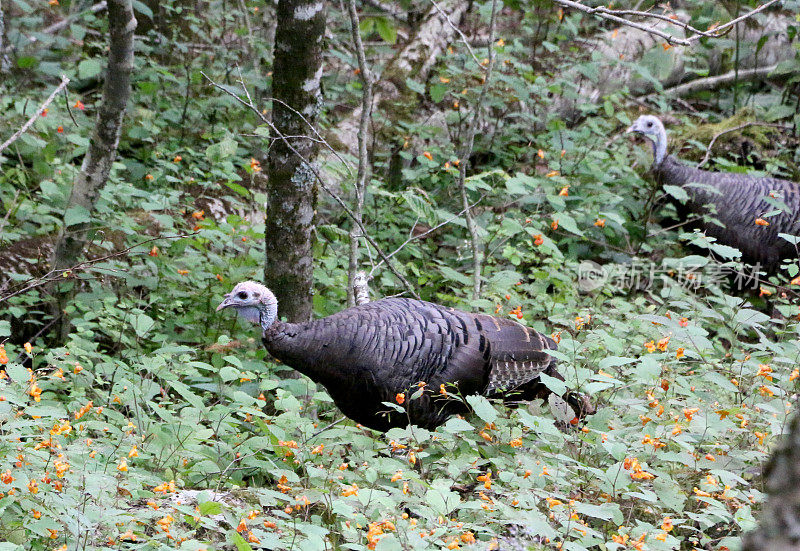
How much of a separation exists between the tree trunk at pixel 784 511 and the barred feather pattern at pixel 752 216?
6.09 metres

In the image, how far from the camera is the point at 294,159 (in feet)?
15.8

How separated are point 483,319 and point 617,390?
873 mm

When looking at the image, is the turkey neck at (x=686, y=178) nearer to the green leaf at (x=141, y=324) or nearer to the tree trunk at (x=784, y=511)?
the green leaf at (x=141, y=324)

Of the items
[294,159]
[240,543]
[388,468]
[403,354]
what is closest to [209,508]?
[240,543]

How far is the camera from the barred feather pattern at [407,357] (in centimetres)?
413

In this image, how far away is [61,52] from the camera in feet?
30.0

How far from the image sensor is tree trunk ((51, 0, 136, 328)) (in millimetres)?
4859

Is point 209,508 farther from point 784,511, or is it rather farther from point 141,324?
point 784,511

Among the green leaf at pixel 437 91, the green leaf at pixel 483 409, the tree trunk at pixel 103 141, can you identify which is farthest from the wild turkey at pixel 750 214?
the tree trunk at pixel 103 141

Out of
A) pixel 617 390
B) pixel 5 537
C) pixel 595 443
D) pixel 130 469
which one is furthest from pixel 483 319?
pixel 5 537

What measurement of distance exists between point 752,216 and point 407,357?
13.2ft

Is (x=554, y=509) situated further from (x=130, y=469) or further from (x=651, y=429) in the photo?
(x=130, y=469)

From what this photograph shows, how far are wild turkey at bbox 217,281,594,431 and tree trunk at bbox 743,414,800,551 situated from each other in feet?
9.80

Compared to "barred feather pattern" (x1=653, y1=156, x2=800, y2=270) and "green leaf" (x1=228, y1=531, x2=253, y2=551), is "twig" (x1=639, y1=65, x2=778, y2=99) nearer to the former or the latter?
"barred feather pattern" (x1=653, y1=156, x2=800, y2=270)
